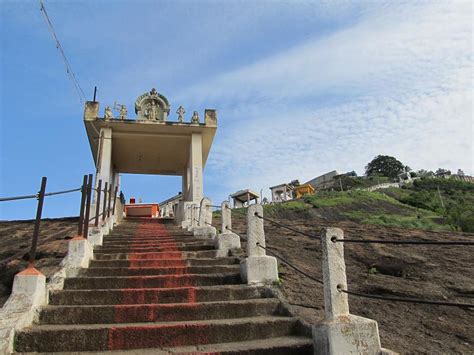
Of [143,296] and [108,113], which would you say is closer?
[143,296]

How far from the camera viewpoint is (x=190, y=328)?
11.3 ft

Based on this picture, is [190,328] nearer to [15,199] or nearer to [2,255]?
[15,199]

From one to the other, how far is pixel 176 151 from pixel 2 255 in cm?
934

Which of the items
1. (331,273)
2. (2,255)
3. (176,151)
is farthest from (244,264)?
(176,151)

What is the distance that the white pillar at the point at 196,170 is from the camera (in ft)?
41.7

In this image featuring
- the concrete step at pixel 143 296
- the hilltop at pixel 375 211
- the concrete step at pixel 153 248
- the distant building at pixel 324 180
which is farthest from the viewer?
the distant building at pixel 324 180

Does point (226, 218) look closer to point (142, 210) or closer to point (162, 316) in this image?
point (162, 316)

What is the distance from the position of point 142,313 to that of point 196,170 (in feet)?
30.7

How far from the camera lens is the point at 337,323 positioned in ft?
9.79

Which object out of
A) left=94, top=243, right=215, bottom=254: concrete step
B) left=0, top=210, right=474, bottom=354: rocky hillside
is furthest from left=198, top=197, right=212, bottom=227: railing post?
left=94, top=243, right=215, bottom=254: concrete step

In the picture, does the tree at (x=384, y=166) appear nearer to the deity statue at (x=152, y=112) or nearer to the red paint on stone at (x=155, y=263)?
the deity statue at (x=152, y=112)

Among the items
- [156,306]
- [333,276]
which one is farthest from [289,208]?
[333,276]

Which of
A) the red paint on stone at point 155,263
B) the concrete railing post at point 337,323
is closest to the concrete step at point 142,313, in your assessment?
the concrete railing post at point 337,323

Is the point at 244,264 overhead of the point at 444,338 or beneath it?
overhead
